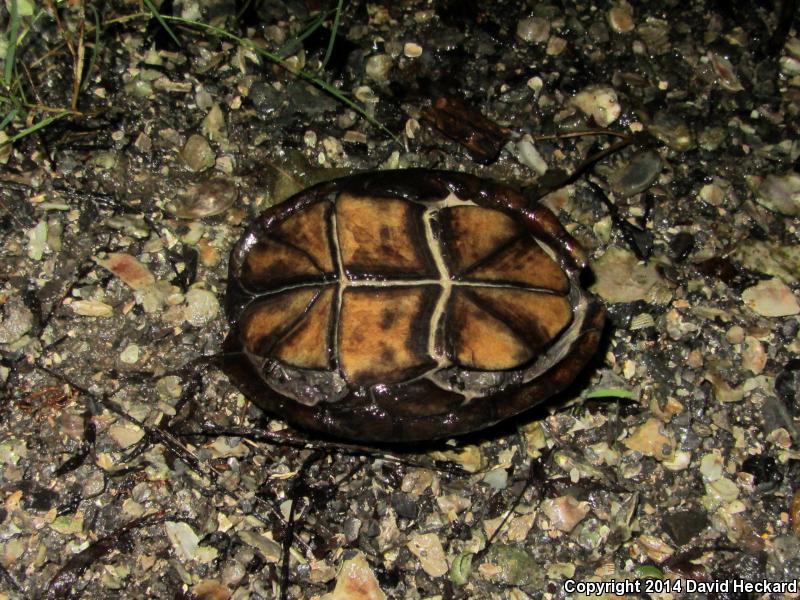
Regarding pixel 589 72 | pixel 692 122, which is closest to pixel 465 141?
pixel 589 72

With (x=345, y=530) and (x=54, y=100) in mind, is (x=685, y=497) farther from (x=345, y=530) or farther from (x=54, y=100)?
(x=54, y=100)

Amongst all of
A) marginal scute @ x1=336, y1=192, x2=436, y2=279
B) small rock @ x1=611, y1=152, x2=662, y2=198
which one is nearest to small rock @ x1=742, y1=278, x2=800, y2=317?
small rock @ x1=611, y1=152, x2=662, y2=198

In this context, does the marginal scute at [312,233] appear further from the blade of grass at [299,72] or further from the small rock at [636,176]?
the small rock at [636,176]

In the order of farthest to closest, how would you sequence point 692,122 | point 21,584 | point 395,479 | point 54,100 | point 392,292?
1. point 692,122
2. point 54,100
3. point 395,479
4. point 21,584
5. point 392,292

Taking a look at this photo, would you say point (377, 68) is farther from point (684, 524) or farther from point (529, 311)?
point (684, 524)

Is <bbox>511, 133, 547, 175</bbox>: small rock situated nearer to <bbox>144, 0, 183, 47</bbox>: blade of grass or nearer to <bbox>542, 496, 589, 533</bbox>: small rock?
<bbox>542, 496, 589, 533</bbox>: small rock

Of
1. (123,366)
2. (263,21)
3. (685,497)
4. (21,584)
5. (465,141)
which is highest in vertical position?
(263,21)

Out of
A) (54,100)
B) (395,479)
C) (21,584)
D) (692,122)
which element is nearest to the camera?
(21,584)

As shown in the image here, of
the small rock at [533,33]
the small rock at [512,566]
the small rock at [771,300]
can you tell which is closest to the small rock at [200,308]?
the small rock at [512,566]
